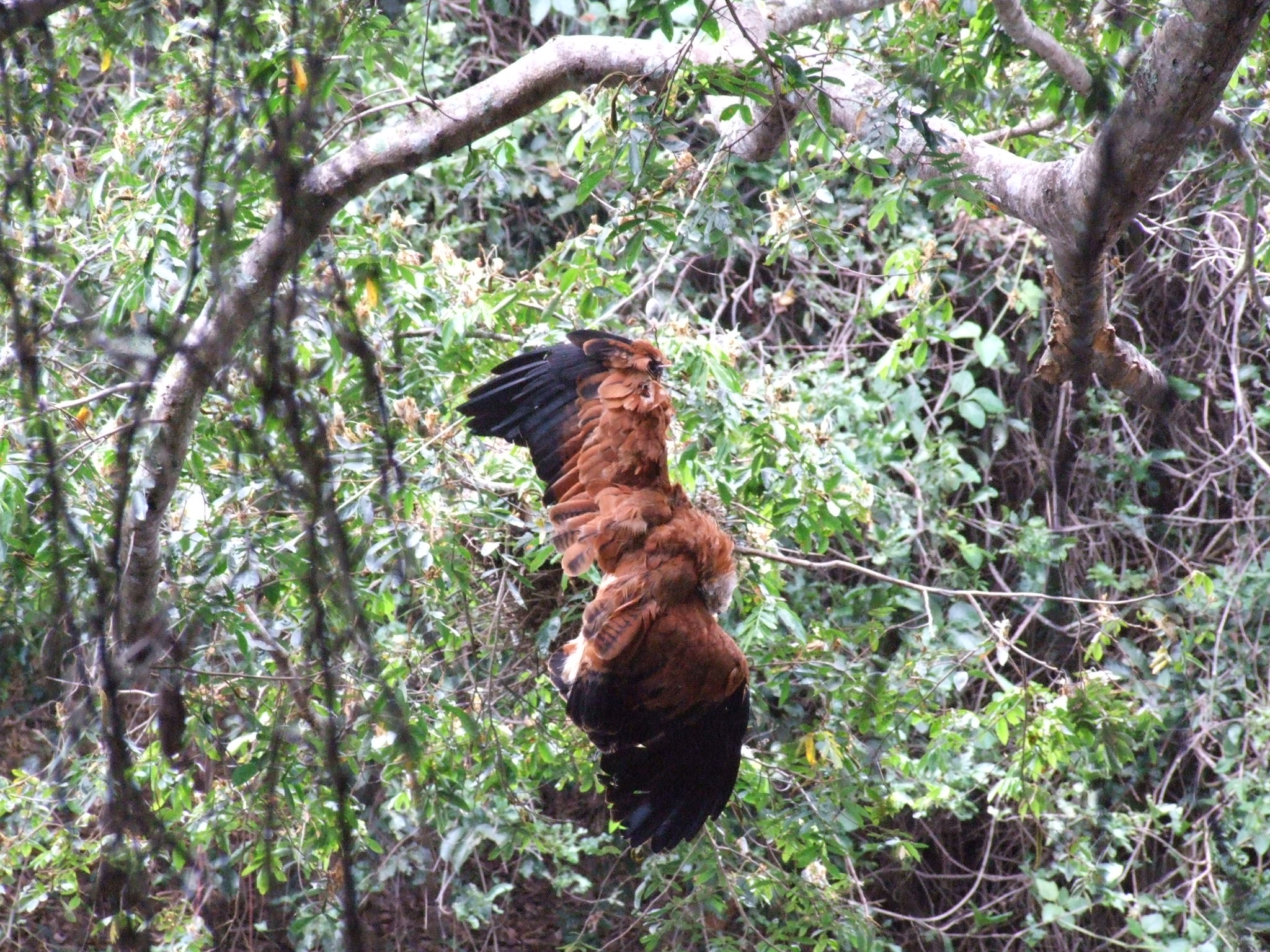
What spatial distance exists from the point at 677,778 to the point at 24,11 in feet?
5.02

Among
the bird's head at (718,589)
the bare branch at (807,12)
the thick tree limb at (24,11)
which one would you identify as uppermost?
the thick tree limb at (24,11)

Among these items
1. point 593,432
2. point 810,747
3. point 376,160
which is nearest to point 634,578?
point 593,432

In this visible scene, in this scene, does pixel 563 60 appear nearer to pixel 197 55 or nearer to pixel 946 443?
pixel 197 55

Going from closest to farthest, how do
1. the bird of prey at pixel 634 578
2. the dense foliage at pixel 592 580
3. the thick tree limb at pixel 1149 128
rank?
the thick tree limb at pixel 1149 128
the dense foliage at pixel 592 580
the bird of prey at pixel 634 578

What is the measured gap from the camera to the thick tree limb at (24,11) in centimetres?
120

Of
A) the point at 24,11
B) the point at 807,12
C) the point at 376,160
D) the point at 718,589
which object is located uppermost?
the point at 24,11

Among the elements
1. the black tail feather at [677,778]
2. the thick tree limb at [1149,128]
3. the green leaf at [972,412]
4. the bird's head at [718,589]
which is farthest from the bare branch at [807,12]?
the green leaf at [972,412]

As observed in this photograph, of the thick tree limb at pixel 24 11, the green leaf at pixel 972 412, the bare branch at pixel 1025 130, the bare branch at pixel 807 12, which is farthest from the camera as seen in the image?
the green leaf at pixel 972 412

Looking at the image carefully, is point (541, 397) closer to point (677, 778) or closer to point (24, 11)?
point (677, 778)

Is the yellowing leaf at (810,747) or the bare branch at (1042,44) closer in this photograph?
the bare branch at (1042,44)

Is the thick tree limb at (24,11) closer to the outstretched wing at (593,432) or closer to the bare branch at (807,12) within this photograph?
the outstretched wing at (593,432)

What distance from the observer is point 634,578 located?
78.8 inches

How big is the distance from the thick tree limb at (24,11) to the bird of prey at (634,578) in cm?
94

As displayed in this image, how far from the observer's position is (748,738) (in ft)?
8.99
